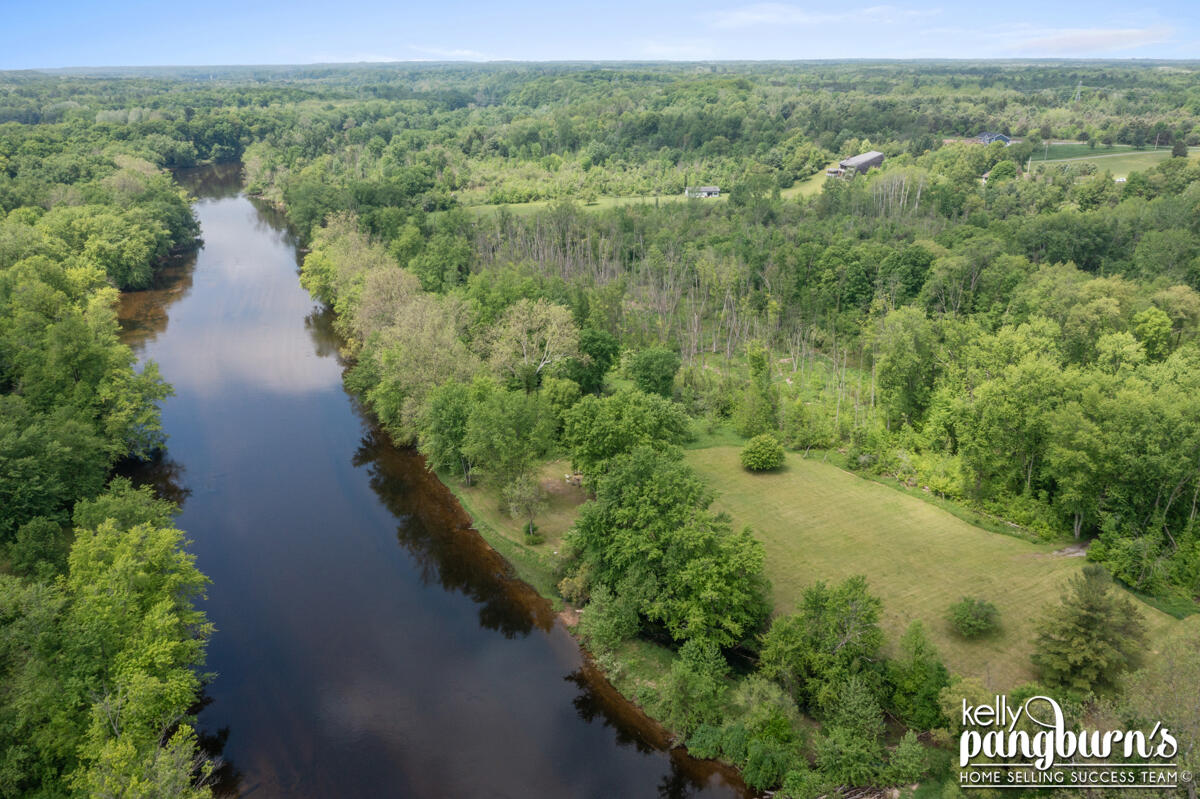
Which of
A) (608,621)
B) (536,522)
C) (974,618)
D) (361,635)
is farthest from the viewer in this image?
(536,522)

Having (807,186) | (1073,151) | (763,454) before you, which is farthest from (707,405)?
(1073,151)

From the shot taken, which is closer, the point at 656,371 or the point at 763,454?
the point at 763,454

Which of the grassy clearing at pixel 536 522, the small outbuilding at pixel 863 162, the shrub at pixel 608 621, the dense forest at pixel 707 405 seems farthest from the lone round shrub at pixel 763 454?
the small outbuilding at pixel 863 162

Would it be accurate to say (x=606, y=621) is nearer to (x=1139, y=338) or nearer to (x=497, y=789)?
(x=497, y=789)

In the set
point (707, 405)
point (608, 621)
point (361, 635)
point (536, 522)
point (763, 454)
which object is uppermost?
point (707, 405)

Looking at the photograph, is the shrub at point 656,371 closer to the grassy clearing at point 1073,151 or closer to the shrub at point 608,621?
the shrub at point 608,621

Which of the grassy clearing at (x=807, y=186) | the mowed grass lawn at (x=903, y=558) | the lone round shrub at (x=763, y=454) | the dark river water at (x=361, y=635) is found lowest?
the dark river water at (x=361, y=635)

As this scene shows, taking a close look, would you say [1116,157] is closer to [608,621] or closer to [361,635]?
[608,621]

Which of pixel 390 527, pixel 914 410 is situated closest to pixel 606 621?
pixel 390 527
